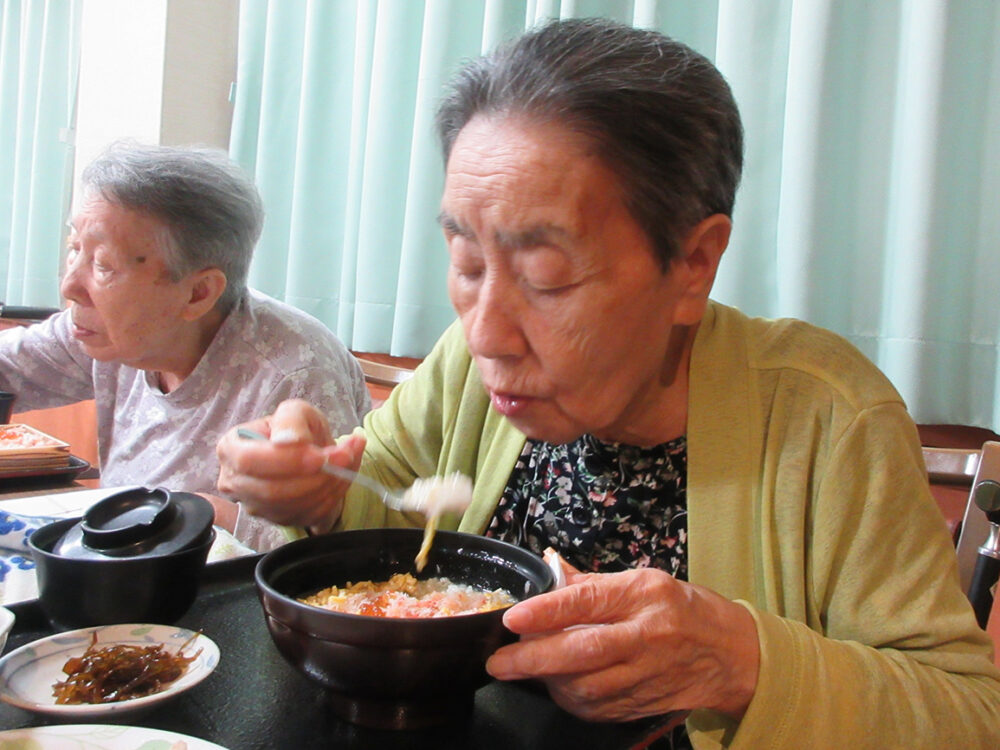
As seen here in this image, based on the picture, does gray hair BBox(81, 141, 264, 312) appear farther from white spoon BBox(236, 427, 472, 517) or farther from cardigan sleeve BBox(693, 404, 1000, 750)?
cardigan sleeve BBox(693, 404, 1000, 750)

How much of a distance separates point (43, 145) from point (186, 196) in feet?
9.43

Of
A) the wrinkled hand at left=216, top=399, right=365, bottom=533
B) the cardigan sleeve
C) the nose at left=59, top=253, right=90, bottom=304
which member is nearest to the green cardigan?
the cardigan sleeve

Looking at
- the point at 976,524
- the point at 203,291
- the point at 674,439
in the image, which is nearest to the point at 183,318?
the point at 203,291

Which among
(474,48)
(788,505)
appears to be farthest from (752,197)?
(474,48)

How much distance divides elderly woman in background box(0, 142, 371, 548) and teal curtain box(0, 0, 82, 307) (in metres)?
2.50

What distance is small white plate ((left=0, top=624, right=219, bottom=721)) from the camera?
650 millimetres

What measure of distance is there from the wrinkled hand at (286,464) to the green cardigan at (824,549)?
0.46 meters

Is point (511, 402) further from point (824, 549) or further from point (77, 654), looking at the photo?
point (77, 654)

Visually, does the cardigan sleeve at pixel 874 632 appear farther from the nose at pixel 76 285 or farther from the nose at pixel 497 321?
the nose at pixel 76 285

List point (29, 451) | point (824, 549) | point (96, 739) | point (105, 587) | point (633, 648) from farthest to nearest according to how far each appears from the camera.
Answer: point (29, 451)
point (824, 549)
point (105, 587)
point (633, 648)
point (96, 739)

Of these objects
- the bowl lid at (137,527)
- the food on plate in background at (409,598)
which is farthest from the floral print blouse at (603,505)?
the bowl lid at (137,527)

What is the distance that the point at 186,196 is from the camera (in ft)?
5.78

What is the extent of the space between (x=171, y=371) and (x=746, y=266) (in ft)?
4.25

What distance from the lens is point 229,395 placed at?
1793 mm
